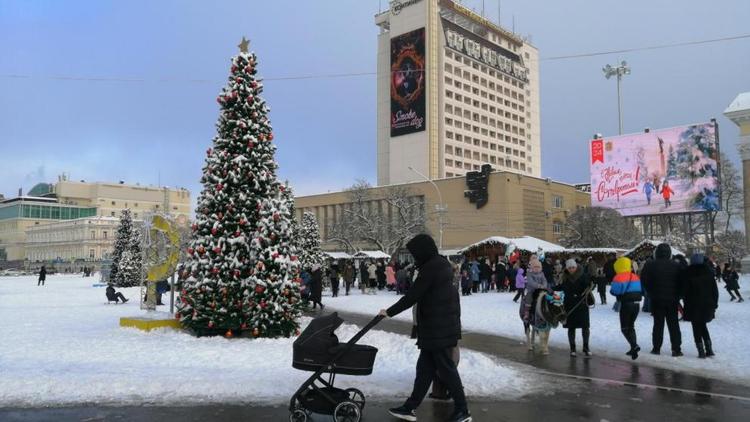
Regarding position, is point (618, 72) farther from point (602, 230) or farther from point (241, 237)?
point (241, 237)

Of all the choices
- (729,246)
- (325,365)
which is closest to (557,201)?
(729,246)

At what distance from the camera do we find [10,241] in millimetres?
152500

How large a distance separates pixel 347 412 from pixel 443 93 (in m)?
108

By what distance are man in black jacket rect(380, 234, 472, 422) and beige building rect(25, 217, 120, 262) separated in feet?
404

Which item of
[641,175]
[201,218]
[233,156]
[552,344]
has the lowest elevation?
[552,344]

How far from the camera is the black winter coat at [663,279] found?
400 inches

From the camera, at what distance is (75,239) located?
5054 inches

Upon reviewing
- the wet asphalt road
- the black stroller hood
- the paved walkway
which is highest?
the black stroller hood

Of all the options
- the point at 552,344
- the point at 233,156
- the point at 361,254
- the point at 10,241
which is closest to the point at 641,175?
the point at 361,254

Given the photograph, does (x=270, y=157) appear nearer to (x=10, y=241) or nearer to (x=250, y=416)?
(x=250, y=416)

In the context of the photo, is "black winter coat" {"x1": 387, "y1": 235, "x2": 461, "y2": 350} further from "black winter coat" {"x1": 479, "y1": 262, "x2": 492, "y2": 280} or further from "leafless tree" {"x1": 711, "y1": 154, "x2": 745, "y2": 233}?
"leafless tree" {"x1": 711, "y1": 154, "x2": 745, "y2": 233}

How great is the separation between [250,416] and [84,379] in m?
2.87

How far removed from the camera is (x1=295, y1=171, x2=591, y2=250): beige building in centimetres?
8006

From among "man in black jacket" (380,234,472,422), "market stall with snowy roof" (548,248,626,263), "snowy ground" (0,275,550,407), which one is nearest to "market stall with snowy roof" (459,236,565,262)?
"market stall with snowy roof" (548,248,626,263)
